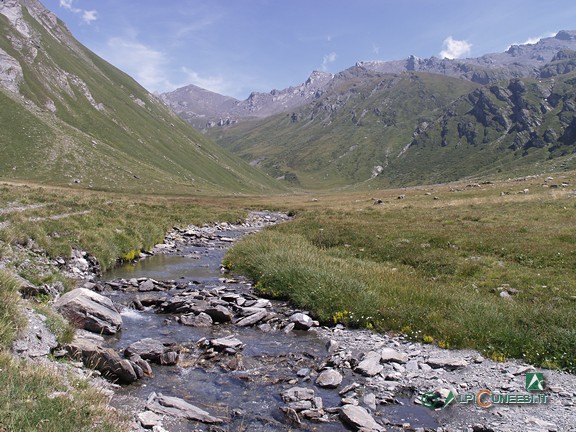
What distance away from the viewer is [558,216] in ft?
107

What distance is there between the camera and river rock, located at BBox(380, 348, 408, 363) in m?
12.8

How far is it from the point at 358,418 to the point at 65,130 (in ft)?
471

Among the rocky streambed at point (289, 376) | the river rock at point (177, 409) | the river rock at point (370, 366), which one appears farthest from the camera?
the river rock at point (370, 366)

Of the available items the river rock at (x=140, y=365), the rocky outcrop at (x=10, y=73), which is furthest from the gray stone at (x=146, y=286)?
the rocky outcrop at (x=10, y=73)

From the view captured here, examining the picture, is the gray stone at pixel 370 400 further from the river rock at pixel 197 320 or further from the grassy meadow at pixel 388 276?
the river rock at pixel 197 320

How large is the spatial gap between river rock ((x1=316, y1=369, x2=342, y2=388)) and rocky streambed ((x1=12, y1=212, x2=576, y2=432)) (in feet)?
0.10

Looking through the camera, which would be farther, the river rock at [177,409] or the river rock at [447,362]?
the river rock at [447,362]

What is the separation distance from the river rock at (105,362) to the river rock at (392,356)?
295 inches

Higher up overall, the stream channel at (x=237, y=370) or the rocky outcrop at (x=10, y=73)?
the rocky outcrop at (x=10, y=73)

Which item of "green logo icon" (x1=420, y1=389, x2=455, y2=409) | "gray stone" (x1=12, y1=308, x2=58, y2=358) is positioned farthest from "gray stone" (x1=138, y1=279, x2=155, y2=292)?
"green logo icon" (x1=420, y1=389, x2=455, y2=409)

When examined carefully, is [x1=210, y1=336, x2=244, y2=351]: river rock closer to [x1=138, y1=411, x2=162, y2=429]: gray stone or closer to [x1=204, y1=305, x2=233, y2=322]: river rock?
[x1=204, y1=305, x2=233, y2=322]: river rock

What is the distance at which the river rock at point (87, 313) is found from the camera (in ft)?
47.0

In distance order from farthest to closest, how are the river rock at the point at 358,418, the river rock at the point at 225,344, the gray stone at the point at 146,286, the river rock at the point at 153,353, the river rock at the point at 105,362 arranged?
1. the gray stone at the point at 146,286
2. the river rock at the point at 225,344
3. the river rock at the point at 153,353
4. the river rock at the point at 105,362
5. the river rock at the point at 358,418

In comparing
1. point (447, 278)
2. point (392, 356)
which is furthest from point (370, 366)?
point (447, 278)
